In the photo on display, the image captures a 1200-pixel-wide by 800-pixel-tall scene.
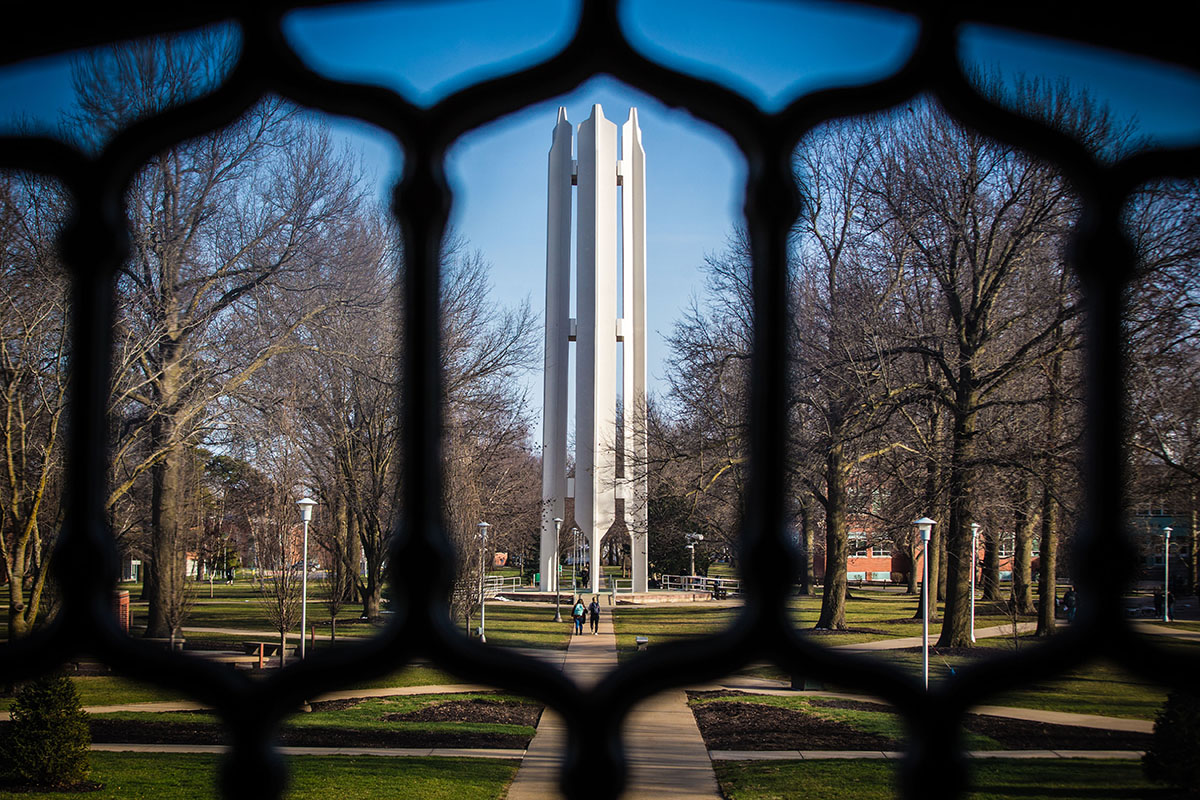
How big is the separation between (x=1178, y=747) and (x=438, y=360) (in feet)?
2.40

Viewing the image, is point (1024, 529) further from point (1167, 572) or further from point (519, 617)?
point (519, 617)

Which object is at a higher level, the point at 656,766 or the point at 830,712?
the point at 830,712

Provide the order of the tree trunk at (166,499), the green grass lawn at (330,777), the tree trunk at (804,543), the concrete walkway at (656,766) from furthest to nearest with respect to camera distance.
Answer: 1. the concrete walkway at (656,766)
2. the green grass lawn at (330,777)
3. the tree trunk at (804,543)
4. the tree trunk at (166,499)

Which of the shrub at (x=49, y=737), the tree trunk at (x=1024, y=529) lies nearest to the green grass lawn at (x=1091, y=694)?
the tree trunk at (x=1024, y=529)

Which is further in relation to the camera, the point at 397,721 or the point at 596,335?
the point at 596,335

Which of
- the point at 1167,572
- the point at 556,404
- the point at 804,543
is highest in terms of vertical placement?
the point at 556,404

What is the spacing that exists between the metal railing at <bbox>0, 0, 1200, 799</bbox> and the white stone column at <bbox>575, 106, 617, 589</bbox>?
23914 millimetres

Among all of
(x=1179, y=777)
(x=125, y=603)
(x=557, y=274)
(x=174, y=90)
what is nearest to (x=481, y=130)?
(x=174, y=90)

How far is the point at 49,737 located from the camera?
3197 millimetres

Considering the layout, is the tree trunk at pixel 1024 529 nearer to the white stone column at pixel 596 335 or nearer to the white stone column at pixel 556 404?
the white stone column at pixel 556 404

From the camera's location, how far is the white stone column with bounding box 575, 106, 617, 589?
26.6m

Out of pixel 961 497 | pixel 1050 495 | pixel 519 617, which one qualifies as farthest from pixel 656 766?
pixel 519 617

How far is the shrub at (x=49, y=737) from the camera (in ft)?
9.81

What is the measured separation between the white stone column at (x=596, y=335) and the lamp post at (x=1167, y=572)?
77.7ft
